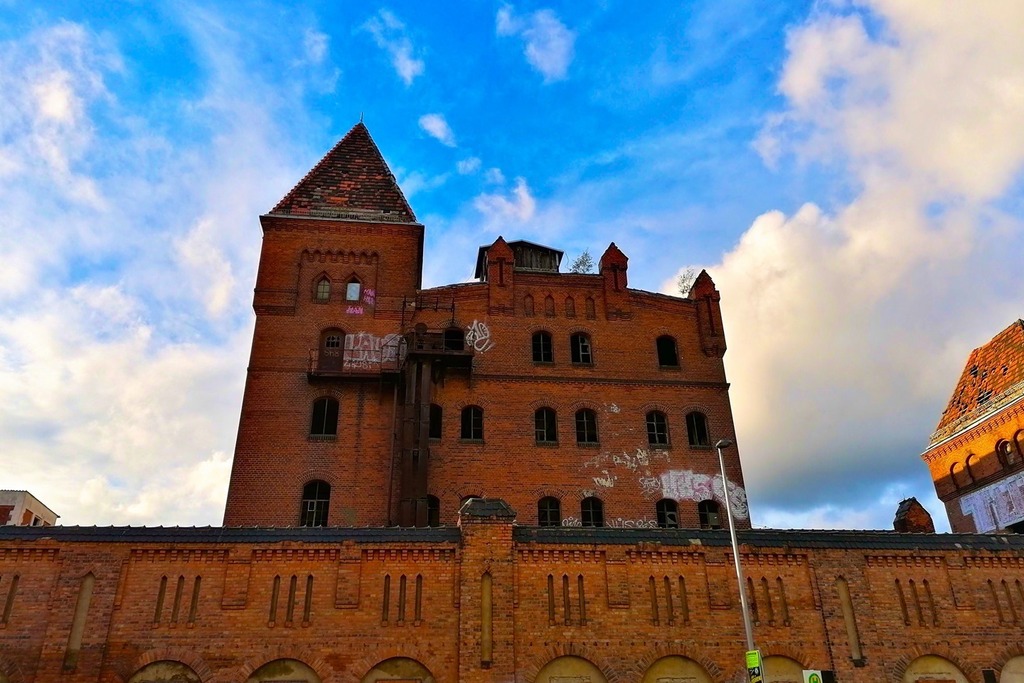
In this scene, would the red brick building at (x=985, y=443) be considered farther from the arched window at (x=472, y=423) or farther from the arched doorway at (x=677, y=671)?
the arched doorway at (x=677, y=671)

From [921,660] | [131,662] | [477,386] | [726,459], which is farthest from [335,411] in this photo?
[921,660]

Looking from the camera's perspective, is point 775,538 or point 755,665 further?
point 775,538

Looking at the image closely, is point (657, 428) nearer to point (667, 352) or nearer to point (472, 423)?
point (667, 352)

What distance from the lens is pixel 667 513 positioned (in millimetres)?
26906

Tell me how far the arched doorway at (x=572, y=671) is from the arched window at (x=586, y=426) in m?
12.3

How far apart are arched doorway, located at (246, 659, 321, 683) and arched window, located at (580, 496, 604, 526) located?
42.6 feet

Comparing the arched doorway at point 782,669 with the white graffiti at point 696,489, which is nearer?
the arched doorway at point 782,669

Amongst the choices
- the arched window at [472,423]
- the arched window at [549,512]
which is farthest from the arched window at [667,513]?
the arched window at [472,423]

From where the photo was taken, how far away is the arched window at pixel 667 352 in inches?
1180

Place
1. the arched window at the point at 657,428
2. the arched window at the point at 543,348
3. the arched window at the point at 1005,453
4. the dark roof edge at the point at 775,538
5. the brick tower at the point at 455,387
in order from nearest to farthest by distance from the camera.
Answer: the dark roof edge at the point at 775,538 < the brick tower at the point at 455,387 < the arched window at the point at 657,428 < the arched window at the point at 543,348 < the arched window at the point at 1005,453

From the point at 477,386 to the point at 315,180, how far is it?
38.6 ft

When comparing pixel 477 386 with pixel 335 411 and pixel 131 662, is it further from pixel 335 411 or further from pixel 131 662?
pixel 131 662

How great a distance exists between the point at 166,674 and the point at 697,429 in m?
20.0

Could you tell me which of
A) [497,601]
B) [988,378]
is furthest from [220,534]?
[988,378]
